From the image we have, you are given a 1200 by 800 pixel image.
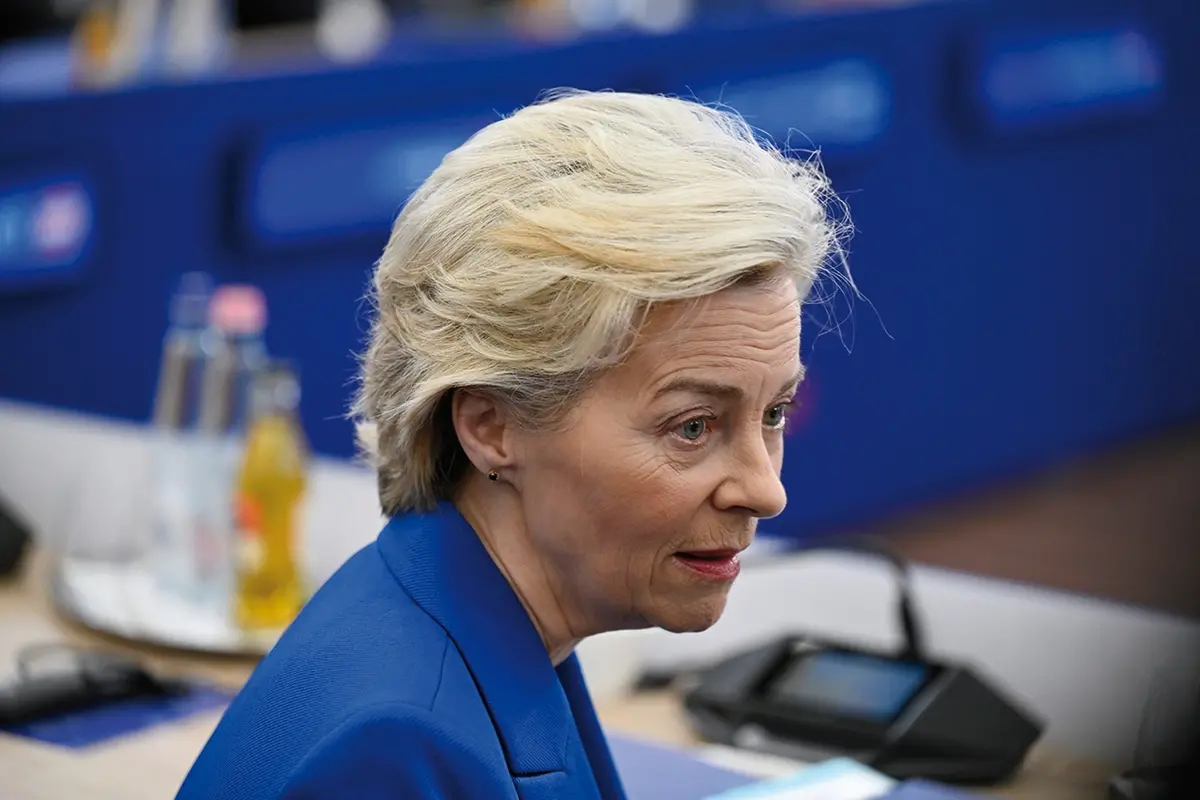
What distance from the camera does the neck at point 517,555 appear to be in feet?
3.91

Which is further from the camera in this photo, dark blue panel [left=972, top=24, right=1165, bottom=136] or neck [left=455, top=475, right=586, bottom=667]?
dark blue panel [left=972, top=24, right=1165, bottom=136]

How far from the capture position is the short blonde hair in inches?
42.1

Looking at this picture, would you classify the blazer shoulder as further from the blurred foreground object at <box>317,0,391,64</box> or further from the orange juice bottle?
Answer: the blurred foreground object at <box>317,0,391,64</box>

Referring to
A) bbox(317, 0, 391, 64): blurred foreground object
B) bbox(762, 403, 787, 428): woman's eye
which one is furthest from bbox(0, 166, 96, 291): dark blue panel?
bbox(762, 403, 787, 428): woman's eye

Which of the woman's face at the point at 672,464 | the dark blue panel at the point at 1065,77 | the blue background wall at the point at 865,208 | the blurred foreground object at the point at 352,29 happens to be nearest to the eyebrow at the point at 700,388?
the woman's face at the point at 672,464

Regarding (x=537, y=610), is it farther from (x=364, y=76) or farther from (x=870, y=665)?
(x=364, y=76)

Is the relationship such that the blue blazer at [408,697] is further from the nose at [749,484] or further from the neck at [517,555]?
the nose at [749,484]

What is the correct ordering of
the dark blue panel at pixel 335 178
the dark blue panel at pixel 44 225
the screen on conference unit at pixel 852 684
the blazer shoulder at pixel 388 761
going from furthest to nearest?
the dark blue panel at pixel 335 178 → the dark blue panel at pixel 44 225 → the screen on conference unit at pixel 852 684 → the blazer shoulder at pixel 388 761

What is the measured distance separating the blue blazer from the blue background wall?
1.80 metres

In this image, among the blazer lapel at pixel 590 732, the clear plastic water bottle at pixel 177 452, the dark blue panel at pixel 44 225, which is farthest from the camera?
the dark blue panel at pixel 44 225

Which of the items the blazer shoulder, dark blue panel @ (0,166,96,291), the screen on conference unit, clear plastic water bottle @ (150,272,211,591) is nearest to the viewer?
the blazer shoulder

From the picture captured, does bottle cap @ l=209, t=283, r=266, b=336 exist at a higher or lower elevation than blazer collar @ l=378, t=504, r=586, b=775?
higher

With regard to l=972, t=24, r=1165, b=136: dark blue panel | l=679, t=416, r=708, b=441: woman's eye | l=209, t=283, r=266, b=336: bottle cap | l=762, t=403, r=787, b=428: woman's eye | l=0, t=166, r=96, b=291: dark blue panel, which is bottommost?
l=679, t=416, r=708, b=441: woman's eye

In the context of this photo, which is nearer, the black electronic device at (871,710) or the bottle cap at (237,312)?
the black electronic device at (871,710)
